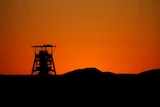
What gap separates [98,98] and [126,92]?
2363 millimetres

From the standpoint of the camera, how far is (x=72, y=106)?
45.0 feet

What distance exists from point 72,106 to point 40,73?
2643cm

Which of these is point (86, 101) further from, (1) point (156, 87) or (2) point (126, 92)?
(1) point (156, 87)

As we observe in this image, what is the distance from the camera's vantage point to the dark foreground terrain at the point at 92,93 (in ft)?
47.5

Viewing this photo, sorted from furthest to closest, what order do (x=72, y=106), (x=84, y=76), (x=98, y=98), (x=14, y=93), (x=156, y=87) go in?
(x=14, y=93) < (x=84, y=76) < (x=156, y=87) < (x=98, y=98) < (x=72, y=106)

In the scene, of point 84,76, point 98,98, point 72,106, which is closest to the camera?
point 72,106

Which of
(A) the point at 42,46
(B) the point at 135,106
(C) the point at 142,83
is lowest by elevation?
(B) the point at 135,106

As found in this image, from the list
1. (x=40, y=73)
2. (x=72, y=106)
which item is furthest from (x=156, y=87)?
(x=40, y=73)

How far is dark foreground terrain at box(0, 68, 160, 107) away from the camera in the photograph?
→ 1447 centimetres

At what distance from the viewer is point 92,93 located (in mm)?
15281

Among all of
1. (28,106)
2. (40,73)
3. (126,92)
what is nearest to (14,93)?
(28,106)

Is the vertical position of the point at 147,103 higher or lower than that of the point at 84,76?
lower

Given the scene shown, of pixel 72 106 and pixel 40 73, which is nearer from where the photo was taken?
pixel 72 106

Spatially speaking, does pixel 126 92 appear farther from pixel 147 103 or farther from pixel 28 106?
pixel 28 106
